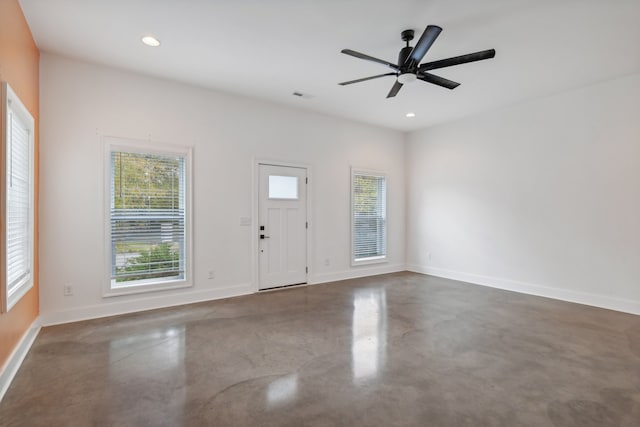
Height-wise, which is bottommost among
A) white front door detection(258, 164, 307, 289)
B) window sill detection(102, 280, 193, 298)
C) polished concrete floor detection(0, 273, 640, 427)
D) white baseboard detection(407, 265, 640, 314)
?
polished concrete floor detection(0, 273, 640, 427)

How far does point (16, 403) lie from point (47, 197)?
233 cm

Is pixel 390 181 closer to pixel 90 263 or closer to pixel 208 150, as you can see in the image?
pixel 208 150

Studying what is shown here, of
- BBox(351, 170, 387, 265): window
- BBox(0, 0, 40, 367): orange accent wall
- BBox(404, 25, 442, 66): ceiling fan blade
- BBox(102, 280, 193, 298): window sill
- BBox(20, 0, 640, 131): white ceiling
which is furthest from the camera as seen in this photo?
BBox(351, 170, 387, 265): window

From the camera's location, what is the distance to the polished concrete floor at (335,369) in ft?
6.81

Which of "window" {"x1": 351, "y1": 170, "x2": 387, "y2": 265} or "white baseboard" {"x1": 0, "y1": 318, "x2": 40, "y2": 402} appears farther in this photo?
"window" {"x1": 351, "y1": 170, "x2": 387, "y2": 265}

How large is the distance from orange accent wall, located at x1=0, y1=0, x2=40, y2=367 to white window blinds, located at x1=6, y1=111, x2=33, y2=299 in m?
0.24

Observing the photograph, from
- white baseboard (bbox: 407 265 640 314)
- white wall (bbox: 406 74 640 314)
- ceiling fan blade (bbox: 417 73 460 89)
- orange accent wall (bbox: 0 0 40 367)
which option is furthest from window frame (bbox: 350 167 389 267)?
orange accent wall (bbox: 0 0 40 367)

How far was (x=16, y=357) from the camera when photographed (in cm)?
268

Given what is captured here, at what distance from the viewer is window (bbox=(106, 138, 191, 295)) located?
4.05m

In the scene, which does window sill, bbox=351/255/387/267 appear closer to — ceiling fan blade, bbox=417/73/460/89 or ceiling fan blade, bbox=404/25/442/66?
ceiling fan blade, bbox=417/73/460/89

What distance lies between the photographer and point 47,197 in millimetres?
3656

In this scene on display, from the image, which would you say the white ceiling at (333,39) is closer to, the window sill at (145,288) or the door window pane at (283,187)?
the door window pane at (283,187)

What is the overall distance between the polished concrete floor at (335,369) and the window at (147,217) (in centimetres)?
54

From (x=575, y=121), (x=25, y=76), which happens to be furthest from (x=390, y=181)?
(x=25, y=76)
